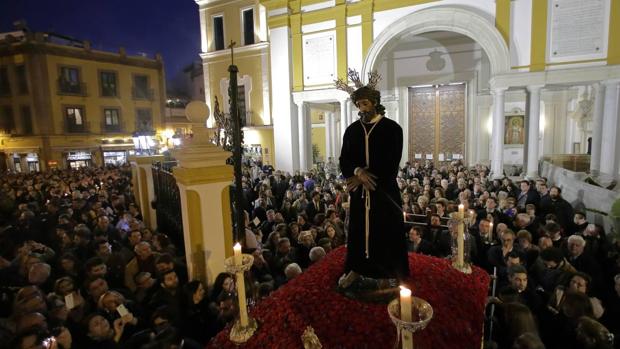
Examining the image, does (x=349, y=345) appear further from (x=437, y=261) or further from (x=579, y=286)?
(x=579, y=286)

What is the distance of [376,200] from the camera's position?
11.0ft

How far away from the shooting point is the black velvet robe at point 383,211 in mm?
3320

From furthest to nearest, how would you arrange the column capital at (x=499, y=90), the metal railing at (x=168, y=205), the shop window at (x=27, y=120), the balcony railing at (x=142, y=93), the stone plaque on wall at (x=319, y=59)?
the balcony railing at (x=142, y=93) < the shop window at (x=27, y=120) < the stone plaque on wall at (x=319, y=59) < the column capital at (x=499, y=90) < the metal railing at (x=168, y=205)

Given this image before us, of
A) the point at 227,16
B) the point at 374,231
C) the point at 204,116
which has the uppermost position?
the point at 227,16

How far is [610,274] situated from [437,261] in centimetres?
251

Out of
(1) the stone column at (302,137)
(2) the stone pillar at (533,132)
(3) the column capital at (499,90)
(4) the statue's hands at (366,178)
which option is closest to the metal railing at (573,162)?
(2) the stone pillar at (533,132)

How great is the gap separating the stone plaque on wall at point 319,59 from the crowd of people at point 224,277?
914 cm

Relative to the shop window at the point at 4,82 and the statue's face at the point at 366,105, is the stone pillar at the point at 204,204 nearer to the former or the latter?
the statue's face at the point at 366,105

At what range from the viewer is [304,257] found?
5254 mm

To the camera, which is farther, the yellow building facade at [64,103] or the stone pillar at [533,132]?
the yellow building facade at [64,103]

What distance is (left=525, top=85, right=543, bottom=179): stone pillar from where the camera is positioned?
12.1m

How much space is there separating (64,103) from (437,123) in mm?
25677

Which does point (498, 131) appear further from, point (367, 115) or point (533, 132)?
point (367, 115)

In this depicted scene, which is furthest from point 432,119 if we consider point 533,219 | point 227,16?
point 227,16
